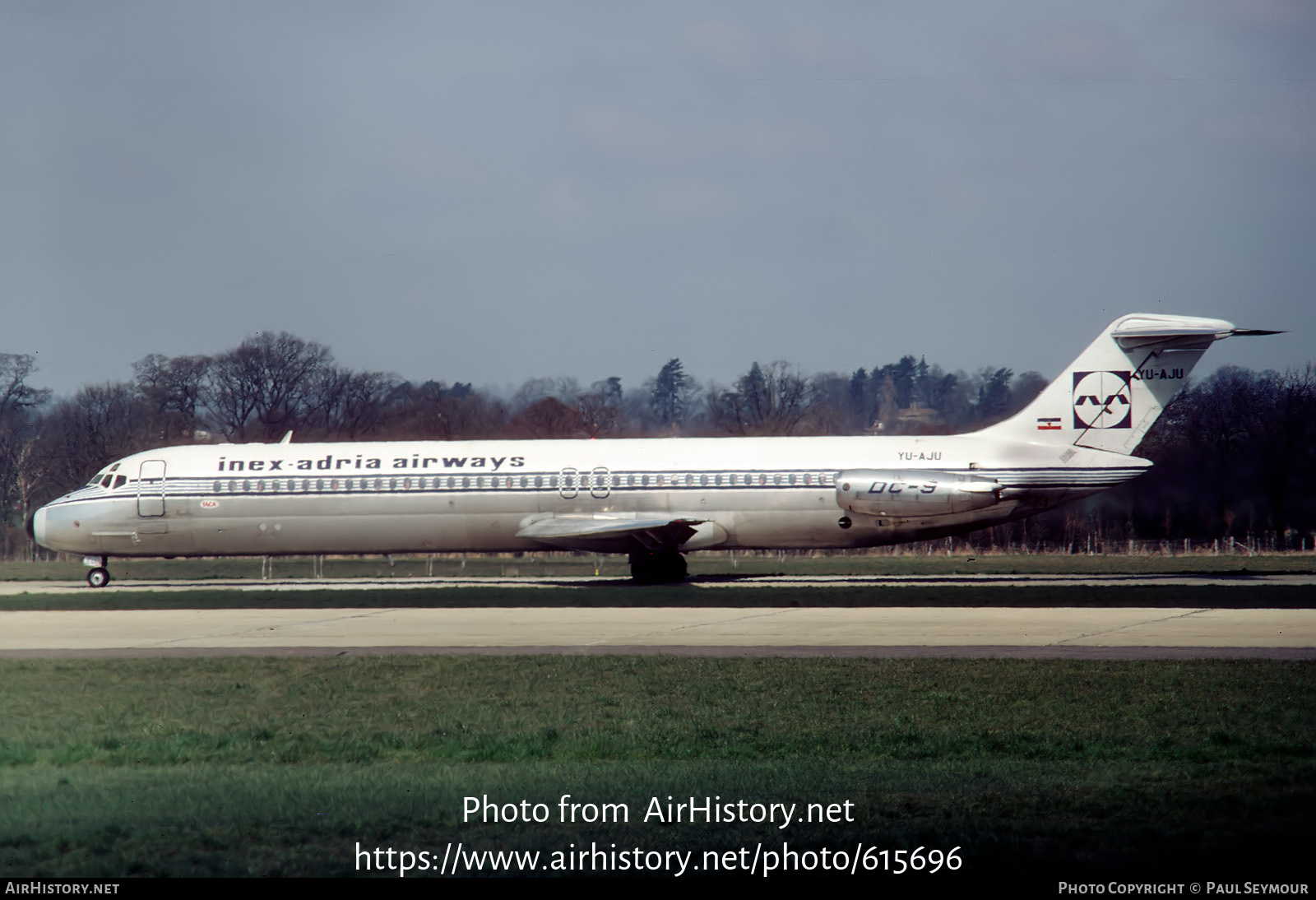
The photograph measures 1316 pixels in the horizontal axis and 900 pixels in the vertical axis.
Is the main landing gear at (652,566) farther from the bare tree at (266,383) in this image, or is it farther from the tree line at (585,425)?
the bare tree at (266,383)

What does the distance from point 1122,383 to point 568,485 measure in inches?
561

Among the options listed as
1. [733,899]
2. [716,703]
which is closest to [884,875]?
[733,899]

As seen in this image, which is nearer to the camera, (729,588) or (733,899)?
(733,899)

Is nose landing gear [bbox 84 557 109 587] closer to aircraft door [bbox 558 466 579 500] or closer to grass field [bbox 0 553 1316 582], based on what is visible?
grass field [bbox 0 553 1316 582]

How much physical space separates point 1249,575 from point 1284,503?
2069mm

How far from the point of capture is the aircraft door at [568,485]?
32.1m

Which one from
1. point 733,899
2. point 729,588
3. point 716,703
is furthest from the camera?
point 729,588

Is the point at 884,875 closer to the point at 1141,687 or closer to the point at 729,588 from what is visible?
the point at 1141,687

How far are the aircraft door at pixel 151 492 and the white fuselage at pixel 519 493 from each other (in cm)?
4

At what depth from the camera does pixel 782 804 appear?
8711mm

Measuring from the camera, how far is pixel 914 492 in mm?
30609

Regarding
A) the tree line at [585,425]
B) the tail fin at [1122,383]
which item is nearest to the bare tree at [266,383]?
the tree line at [585,425]

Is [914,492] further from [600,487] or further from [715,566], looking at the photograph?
[715,566]

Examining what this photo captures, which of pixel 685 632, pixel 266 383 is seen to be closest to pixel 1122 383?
pixel 685 632
